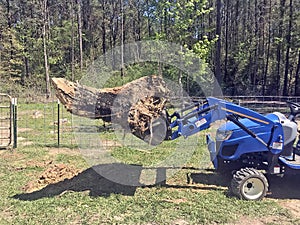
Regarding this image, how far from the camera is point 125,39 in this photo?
3341 centimetres

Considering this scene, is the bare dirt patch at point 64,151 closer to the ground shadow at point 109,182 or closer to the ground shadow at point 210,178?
the ground shadow at point 109,182

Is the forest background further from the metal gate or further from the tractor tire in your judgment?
the tractor tire

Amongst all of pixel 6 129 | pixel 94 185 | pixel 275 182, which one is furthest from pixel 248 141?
pixel 6 129

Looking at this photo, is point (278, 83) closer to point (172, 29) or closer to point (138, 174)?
point (172, 29)

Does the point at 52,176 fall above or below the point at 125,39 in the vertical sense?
below

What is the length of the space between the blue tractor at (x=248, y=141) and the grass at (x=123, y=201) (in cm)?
37

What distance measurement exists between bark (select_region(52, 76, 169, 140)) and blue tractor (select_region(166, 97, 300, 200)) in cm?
37

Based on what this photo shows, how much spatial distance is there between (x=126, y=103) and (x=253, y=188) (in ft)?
8.71

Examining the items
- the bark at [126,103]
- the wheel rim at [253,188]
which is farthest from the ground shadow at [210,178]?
the bark at [126,103]

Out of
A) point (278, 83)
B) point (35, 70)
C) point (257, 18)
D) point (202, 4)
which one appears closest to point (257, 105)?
point (202, 4)

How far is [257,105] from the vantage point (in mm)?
18188

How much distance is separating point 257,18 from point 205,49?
16.0 meters

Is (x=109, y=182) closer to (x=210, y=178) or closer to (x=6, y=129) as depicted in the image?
(x=210, y=178)

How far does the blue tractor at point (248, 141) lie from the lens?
4738 millimetres
